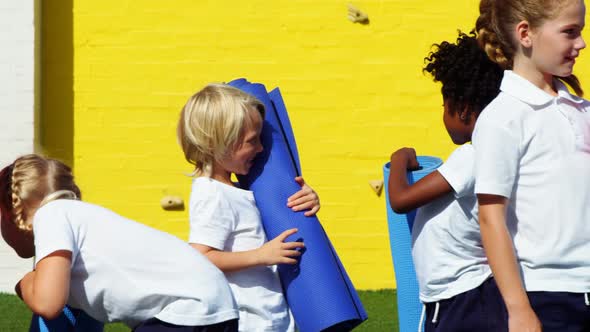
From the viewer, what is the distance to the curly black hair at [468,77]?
3555mm

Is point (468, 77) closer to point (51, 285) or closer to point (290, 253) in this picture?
point (290, 253)

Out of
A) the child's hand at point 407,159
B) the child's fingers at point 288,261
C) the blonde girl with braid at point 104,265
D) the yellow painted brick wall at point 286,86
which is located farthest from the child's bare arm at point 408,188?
the yellow painted brick wall at point 286,86

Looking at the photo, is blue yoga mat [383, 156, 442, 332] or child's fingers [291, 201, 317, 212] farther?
blue yoga mat [383, 156, 442, 332]

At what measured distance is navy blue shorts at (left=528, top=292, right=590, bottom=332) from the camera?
2.87 m

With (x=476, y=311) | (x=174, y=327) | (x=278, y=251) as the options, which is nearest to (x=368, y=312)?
(x=278, y=251)

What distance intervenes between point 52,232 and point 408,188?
111 centimetres

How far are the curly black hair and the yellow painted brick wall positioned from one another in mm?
3200

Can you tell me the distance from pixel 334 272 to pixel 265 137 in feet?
1.76

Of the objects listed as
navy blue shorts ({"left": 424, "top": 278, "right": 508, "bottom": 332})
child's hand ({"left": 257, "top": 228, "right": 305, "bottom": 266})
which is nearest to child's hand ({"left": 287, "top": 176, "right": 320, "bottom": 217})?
child's hand ({"left": 257, "top": 228, "right": 305, "bottom": 266})

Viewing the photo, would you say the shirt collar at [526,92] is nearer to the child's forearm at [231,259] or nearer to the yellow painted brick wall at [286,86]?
the child's forearm at [231,259]

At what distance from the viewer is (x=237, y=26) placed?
6.98m

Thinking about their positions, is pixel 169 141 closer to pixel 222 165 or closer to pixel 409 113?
pixel 409 113

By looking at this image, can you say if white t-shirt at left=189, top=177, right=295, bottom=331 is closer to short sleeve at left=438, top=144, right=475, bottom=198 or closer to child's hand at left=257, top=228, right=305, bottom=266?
child's hand at left=257, top=228, right=305, bottom=266

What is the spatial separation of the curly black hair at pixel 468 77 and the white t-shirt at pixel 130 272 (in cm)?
99
